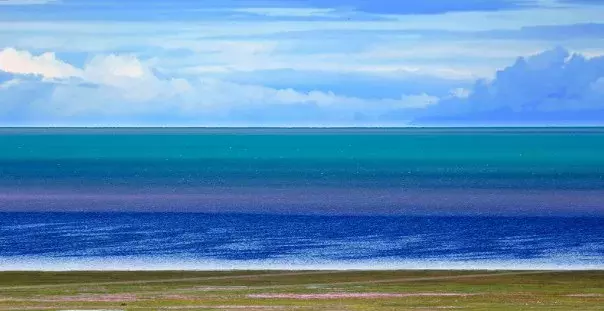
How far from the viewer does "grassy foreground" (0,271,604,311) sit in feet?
105

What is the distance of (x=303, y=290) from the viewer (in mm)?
35500

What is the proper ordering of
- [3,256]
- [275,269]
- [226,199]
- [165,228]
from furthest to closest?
[226,199], [165,228], [3,256], [275,269]

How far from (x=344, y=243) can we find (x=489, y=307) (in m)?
23.2

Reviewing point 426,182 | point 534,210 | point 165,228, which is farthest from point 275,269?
point 426,182

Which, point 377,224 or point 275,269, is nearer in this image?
point 275,269

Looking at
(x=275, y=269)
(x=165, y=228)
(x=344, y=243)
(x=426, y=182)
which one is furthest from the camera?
(x=426, y=182)

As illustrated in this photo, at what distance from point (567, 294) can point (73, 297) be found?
1362 cm

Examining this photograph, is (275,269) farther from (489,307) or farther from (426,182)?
(426,182)

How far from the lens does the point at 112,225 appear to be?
65.4m

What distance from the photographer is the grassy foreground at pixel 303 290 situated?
31859 millimetres

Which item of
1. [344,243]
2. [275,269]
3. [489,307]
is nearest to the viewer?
[489,307]

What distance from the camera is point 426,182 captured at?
124m

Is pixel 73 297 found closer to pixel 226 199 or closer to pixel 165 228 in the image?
pixel 165 228

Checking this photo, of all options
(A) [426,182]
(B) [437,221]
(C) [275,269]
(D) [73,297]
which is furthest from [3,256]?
(A) [426,182]
